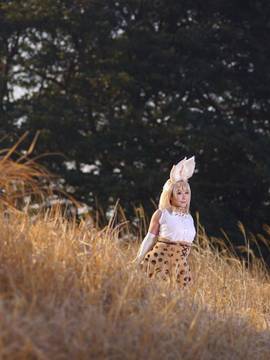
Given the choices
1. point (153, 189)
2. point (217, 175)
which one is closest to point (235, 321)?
point (153, 189)

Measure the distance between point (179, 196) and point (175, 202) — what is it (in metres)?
0.06

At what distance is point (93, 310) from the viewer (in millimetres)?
5152

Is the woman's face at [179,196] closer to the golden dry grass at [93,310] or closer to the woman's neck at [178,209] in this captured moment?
the woman's neck at [178,209]

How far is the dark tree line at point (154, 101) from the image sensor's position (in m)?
16.5

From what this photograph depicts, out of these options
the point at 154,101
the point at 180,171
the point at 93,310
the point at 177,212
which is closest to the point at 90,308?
the point at 93,310

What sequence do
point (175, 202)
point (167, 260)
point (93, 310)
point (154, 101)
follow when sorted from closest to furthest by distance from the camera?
1. point (93, 310)
2. point (167, 260)
3. point (175, 202)
4. point (154, 101)

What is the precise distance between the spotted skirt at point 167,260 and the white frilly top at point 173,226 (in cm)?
6

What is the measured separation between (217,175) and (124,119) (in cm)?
199

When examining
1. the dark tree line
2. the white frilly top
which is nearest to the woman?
the white frilly top

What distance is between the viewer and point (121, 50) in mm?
17047

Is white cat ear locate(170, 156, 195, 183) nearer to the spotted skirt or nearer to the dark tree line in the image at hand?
the spotted skirt

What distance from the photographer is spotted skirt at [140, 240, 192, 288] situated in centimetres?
760

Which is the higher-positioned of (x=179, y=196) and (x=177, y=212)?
(x=179, y=196)

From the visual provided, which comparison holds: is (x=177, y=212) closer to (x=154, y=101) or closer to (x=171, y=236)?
(x=171, y=236)
